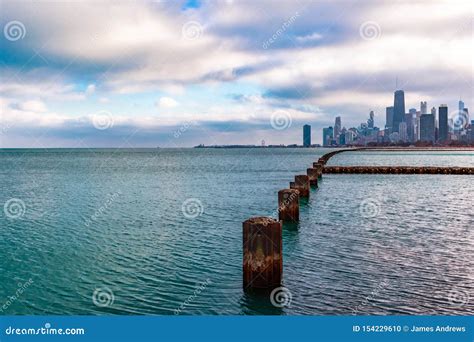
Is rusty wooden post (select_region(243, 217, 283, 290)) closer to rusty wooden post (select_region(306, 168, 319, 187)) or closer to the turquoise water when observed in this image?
the turquoise water

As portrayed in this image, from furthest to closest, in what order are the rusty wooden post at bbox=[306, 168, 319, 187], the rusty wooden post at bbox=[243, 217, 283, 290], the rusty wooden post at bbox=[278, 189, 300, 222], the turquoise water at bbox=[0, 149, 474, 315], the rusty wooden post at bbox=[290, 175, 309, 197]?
the rusty wooden post at bbox=[306, 168, 319, 187], the rusty wooden post at bbox=[290, 175, 309, 197], the rusty wooden post at bbox=[278, 189, 300, 222], the turquoise water at bbox=[0, 149, 474, 315], the rusty wooden post at bbox=[243, 217, 283, 290]

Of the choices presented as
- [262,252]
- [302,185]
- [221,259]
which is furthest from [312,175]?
[262,252]

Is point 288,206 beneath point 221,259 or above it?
above

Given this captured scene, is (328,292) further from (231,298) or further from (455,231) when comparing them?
(455,231)

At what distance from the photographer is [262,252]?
1489 cm

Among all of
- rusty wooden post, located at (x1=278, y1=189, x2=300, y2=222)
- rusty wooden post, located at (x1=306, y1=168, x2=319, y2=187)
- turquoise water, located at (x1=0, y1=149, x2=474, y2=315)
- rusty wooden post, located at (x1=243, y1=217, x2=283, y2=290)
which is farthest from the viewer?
rusty wooden post, located at (x1=306, y1=168, x2=319, y2=187)

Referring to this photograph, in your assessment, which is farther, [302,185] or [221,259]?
[302,185]

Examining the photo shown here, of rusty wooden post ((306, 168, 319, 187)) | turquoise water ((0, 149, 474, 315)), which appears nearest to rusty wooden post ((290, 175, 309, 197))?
turquoise water ((0, 149, 474, 315))

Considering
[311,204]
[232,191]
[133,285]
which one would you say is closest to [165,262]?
[133,285]

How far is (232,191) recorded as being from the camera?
51625mm

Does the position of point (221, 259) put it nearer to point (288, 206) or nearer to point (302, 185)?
point (288, 206)

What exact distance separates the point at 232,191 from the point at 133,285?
1375 inches

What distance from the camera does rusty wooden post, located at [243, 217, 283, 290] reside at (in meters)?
14.6

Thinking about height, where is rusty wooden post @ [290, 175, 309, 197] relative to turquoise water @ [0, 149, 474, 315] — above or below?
above
